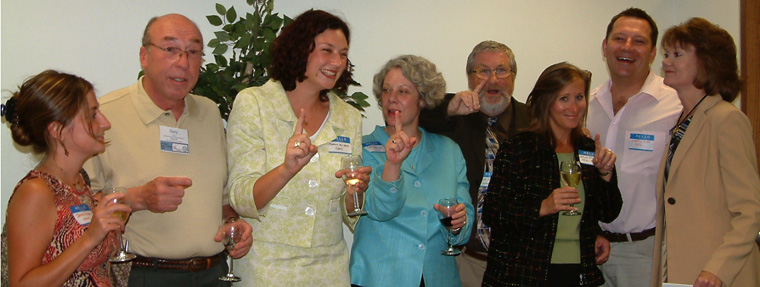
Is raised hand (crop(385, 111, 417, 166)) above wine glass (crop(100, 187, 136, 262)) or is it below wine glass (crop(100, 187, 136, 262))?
above

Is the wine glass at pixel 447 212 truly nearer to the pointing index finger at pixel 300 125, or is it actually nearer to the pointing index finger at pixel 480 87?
the pointing index finger at pixel 300 125

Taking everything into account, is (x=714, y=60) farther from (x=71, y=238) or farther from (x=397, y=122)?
(x=71, y=238)

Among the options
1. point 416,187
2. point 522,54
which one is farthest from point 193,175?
point 522,54

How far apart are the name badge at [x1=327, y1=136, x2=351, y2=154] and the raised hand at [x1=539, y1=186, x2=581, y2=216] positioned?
978 millimetres

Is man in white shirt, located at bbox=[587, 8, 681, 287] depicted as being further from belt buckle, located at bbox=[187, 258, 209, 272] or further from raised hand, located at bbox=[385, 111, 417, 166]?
belt buckle, located at bbox=[187, 258, 209, 272]

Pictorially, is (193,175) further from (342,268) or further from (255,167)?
(342,268)

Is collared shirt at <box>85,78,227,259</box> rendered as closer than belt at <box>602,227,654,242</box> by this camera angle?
Yes

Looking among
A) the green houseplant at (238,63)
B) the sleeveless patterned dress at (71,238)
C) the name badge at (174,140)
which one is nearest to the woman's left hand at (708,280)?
the green houseplant at (238,63)

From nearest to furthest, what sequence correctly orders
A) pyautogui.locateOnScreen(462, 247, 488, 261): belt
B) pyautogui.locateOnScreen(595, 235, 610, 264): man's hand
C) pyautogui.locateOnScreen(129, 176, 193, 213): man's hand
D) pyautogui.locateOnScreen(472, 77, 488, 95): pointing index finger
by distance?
pyautogui.locateOnScreen(129, 176, 193, 213): man's hand, pyautogui.locateOnScreen(595, 235, 610, 264): man's hand, pyautogui.locateOnScreen(462, 247, 488, 261): belt, pyautogui.locateOnScreen(472, 77, 488, 95): pointing index finger

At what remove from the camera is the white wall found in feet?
12.0

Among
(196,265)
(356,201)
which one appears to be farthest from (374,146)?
(196,265)

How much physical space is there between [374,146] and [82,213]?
4.45ft

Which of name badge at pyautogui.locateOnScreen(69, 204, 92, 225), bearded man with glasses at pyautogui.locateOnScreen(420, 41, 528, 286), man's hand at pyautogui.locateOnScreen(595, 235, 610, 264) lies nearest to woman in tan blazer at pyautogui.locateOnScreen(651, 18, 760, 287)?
man's hand at pyautogui.locateOnScreen(595, 235, 610, 264)

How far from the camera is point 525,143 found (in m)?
3.05
